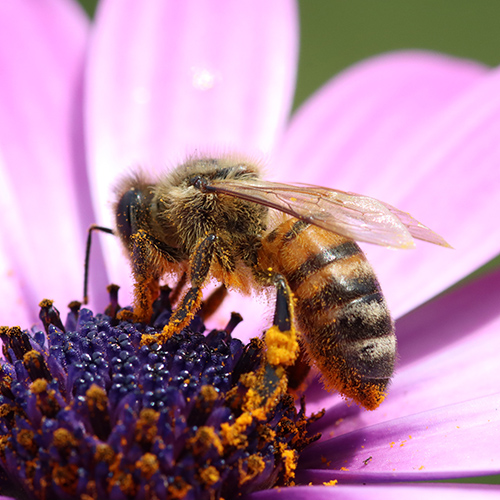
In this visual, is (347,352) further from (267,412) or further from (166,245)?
(166,245)

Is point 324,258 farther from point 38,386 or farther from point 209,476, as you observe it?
point 38,386

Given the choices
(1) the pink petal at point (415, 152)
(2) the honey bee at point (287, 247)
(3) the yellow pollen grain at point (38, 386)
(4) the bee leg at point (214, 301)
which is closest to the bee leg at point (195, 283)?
(2) the honey bee at point (287, 247)

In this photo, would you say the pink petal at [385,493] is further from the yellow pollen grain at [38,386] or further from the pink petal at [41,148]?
the pink petal at [41,148]

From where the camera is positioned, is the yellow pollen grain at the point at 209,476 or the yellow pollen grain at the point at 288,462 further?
the yellow pollen grain at the point at 288,462

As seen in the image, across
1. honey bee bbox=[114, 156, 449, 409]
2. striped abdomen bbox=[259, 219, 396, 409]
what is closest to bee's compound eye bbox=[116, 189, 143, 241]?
honey bee bbox=[114, 156, 449, 409]

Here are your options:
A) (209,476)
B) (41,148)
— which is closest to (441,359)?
(209,476)

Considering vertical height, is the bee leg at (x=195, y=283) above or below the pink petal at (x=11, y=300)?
below
